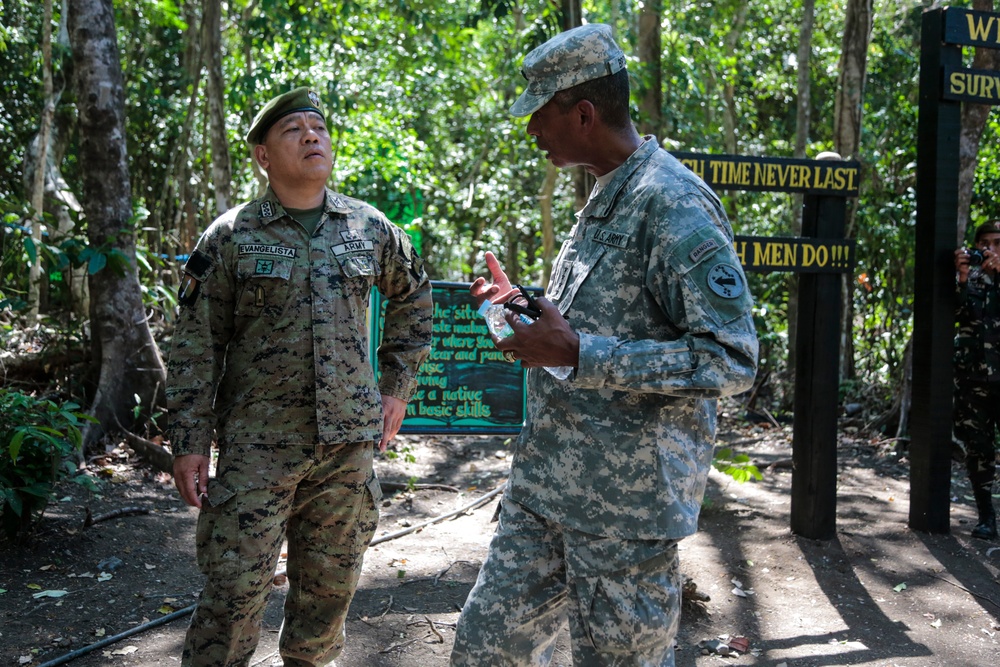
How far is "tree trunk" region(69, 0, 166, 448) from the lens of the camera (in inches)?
234

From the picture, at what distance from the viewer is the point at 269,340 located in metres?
2.64

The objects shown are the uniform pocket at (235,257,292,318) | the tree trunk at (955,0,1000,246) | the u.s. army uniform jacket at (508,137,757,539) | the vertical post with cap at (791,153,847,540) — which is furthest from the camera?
the tree trunk at (955,0,1000,246)

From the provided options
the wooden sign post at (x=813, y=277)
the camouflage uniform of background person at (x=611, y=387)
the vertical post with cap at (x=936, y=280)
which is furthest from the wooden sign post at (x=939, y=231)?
the camouflage uniform of background person at (x=611, y=387)

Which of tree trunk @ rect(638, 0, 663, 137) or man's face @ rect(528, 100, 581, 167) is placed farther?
tree trunk @ rect(638, 0, 663, 137)

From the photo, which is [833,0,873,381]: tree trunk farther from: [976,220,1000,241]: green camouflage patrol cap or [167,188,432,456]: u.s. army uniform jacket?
[167,188,432,456]: u.s. army uniform jacket


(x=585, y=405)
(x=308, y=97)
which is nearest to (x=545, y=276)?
(x=308, y=97)

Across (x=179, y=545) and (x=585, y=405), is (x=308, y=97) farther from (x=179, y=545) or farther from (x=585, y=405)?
(x=179, y=545)

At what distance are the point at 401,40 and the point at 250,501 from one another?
1171cm

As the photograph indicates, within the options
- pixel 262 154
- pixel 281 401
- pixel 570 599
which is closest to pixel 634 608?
pixel 570 599

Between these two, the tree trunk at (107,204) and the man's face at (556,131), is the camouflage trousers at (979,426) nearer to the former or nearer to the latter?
the man's face at (556,131)

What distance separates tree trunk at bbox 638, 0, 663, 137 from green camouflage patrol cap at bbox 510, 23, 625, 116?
24.4 feet

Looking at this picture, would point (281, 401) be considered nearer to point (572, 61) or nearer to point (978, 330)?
point (572, 61)

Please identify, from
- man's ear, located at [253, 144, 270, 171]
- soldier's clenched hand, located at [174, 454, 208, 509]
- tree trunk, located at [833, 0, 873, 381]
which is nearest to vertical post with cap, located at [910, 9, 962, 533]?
tree trunk, located at [833, 0, 873, 381]

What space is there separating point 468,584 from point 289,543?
5.32 feet
